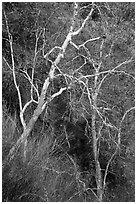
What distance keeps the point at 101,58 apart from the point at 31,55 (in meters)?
1.45

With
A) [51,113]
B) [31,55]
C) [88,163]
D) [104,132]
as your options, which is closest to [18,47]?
[31,55]

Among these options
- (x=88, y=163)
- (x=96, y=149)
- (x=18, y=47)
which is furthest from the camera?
(x=88, y=163)

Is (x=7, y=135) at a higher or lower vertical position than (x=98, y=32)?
lower

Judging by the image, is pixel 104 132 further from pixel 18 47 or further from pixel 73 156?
pixel 18 47

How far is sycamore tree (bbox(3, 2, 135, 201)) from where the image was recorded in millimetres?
4879

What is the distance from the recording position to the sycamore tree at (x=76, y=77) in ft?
16.0

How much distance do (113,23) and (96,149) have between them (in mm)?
2555

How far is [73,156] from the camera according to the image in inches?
233

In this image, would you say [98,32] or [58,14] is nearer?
[58,14]

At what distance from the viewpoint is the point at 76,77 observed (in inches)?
182

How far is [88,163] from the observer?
20.0 ft

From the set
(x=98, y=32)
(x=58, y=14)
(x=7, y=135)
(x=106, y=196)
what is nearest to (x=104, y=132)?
(x=106, y=196)

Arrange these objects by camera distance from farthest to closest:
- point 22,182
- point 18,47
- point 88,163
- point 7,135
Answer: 1. point 88,163
2. point 18,47
3. point 7,135
4. point 22,182

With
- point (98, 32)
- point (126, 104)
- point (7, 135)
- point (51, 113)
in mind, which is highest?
point (98, 32)
